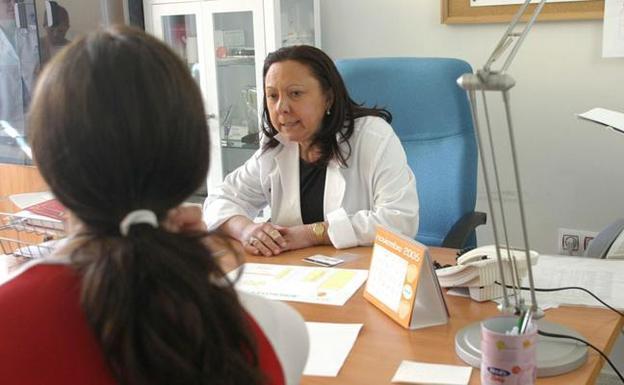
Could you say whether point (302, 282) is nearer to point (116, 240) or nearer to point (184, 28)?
point (116, 240)

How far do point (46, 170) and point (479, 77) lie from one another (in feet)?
1.95

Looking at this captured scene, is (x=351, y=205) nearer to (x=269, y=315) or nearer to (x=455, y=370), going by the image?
(x=455, y=370)

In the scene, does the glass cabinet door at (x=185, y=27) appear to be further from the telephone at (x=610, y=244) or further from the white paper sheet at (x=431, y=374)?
the white paper sheet at (x=431, y=374)

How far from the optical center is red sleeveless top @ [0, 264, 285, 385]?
701 mm

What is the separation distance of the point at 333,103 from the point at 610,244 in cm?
89

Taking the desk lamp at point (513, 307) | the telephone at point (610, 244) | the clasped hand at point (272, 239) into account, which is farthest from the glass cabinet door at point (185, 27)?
the desk lamp at point (513, 307)

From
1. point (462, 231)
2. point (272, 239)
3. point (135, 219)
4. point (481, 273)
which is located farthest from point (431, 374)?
point (462, 231)

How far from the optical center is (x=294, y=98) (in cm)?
207

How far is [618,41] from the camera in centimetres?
244

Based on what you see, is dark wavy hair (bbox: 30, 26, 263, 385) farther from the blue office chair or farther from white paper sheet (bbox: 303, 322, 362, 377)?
the blue office chair

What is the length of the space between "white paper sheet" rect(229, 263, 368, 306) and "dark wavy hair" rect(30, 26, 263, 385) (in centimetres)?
71

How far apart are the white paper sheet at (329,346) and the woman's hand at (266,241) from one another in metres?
0.48

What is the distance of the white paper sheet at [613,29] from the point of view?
242cm

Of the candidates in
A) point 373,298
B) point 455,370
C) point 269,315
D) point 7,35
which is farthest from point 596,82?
point 7,35
